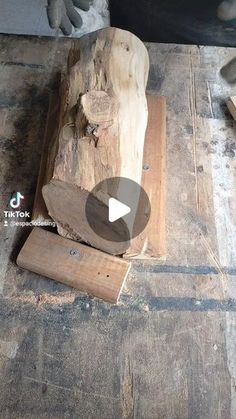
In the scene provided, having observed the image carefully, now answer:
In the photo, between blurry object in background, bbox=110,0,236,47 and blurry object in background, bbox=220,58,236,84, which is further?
blurry object in background, bbox=110,0,236,47

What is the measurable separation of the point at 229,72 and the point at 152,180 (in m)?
0.60

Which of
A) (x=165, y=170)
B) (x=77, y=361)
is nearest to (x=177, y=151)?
(x=165, y=170)

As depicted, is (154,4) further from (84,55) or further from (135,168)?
(135,168)

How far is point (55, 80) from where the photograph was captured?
1595 millimetres

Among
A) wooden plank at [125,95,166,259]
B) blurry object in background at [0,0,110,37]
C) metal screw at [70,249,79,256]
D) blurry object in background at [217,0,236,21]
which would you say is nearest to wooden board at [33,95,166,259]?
wooden plank at [125,95,166,259]

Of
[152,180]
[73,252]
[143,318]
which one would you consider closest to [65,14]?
[152,180]

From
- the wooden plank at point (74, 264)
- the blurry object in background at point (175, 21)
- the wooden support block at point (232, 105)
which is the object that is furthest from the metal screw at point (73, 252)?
the blurry object in background at point (175, 21)

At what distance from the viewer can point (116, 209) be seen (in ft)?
3.45

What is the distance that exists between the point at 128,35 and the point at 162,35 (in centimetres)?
104

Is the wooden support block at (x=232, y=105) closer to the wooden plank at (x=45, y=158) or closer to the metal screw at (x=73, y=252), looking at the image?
the wooden plank at (x=45, y=158)

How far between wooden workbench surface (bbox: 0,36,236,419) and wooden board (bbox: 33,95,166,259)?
41 millimetres

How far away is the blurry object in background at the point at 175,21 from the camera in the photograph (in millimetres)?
2195

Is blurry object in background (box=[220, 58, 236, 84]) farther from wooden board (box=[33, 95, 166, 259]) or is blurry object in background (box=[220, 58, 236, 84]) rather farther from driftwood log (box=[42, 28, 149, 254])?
driftwood log (box=[42, 28, 149, 254])

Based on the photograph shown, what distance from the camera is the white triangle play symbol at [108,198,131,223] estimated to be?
104cm
